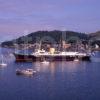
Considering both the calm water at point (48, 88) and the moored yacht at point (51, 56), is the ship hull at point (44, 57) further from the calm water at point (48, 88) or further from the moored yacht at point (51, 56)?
the calm water at point (48, 88)

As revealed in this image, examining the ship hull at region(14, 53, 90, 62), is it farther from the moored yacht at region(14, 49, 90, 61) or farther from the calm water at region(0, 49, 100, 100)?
the calm water at region(0, 49, 100, 100)

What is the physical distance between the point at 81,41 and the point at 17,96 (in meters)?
102

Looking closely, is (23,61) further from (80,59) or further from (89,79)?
(89,79)

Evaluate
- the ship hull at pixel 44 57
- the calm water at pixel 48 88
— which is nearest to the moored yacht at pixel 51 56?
the ship hull at pixel 44 57

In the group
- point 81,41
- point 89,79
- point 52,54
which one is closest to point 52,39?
point 81,41

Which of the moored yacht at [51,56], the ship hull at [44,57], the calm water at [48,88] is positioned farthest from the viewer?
the moored yacht at [51,56]

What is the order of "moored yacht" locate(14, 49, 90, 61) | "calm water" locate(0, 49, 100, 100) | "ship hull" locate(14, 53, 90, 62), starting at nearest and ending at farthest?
"calm water" locate(0, 49, 100, 100)
"ship hull" locate(14, 53, 90, 62)
"moored yacht" locate(14, 49, 90, 61)

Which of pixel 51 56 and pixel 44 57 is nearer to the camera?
pixel 44 57

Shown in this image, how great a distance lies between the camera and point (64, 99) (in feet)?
81.2

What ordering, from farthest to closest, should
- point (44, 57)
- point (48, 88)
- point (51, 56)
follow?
1. point (51, 56)
2. point (44, 57)
3. point (48, 88)

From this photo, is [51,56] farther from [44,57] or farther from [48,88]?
[48,88]

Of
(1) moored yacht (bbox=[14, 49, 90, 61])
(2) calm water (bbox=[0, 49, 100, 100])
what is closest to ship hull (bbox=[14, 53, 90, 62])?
(1) moored yacht (bbox=[14, 49, 90, 61])

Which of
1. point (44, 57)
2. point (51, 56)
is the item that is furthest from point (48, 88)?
point (51, 56)

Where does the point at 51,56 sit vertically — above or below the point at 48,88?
above
